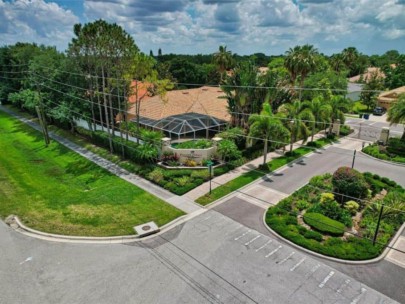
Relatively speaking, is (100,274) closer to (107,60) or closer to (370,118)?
(107,60)

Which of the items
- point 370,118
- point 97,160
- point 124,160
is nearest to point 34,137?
point 97,160

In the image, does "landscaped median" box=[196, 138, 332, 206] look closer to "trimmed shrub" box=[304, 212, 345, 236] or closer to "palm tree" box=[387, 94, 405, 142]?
"trimmed shrub" box=[304, 212, 345, 236]

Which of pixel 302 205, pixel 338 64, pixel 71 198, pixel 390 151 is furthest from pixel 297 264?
pixel 338 64

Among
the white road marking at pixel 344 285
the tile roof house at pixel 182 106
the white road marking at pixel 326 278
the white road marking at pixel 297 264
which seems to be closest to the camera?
the white road marking at pixel 344 285

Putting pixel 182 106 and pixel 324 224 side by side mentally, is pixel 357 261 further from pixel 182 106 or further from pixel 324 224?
pixel 182 106

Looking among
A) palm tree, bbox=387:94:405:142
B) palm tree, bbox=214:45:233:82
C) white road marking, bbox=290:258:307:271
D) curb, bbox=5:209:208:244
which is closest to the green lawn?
curb, bbox=5:209:208:244

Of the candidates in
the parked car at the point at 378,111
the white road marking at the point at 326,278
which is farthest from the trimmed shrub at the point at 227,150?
the parked car at the point at 378,111

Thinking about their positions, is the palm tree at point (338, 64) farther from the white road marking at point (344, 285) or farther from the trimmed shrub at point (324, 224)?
the white road marking at point (344, 285)
